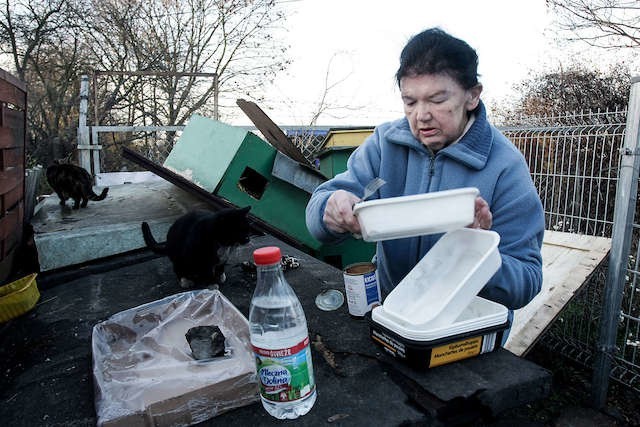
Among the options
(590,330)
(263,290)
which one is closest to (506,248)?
(263,290)

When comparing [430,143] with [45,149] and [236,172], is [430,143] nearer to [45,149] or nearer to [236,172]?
[236,172]

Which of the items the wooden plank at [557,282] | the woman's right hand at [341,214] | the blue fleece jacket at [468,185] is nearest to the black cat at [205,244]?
the blue fleece jacket at [468,185]

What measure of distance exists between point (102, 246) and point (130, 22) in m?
8.13

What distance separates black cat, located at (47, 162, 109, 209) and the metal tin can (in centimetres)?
333

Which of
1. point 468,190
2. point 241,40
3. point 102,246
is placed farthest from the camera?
point 241,40

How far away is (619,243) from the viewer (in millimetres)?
2723

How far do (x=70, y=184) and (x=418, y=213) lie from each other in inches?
152

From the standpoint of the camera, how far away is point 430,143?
161cm

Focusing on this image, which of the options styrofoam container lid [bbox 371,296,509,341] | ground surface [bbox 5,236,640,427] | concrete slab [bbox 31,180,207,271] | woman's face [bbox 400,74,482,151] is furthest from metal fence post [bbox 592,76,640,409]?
concrete slab [bbox 31,180,207,271]

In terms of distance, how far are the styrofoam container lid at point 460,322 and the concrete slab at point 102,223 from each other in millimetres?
2428

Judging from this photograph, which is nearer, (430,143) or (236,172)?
(430,143)

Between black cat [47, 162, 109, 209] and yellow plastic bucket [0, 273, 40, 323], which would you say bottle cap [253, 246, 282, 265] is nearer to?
yellow plastic bucket [0, 273, 40, 323]

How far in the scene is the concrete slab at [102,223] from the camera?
2.79 meters

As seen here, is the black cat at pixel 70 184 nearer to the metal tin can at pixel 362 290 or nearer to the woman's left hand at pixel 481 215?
the metal tin can at pixel 362 290
